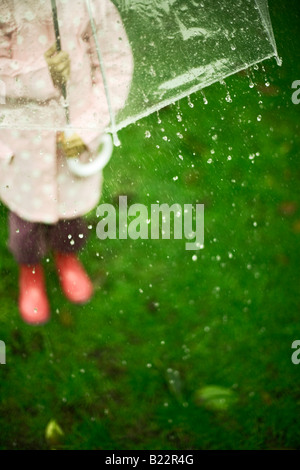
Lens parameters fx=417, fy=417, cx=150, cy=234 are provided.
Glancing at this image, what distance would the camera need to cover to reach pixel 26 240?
2.35 m

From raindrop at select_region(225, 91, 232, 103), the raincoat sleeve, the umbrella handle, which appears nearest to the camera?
the raincoat sleeve

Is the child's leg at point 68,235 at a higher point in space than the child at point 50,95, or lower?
lower

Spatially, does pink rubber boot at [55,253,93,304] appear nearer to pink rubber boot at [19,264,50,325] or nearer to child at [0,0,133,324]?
pink rubber boot at [19,264,50,325]

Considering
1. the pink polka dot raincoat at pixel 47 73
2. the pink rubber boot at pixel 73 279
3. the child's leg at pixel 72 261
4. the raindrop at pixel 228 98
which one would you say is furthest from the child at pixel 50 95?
the raindrop at pixel 228 98

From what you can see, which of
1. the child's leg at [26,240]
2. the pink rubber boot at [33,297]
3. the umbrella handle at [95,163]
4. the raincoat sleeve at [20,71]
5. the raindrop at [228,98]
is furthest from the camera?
the raindrop at [228,98]

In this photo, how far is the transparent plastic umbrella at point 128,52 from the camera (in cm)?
176

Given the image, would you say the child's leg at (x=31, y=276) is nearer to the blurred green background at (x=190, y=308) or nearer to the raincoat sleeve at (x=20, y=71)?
the blurred green background at (x=190, y=308)

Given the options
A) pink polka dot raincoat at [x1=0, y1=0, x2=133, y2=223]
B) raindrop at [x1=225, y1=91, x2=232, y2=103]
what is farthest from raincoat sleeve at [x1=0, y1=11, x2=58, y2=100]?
raindrop at [x1=225, y1=91, x2=232, y2=103]

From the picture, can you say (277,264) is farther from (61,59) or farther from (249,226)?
(61,59)

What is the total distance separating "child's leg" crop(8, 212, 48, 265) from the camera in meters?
2.30

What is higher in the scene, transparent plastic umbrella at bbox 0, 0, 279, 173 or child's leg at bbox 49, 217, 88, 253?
transparent plastic umbrella at bbox 0, 0, 279, 173

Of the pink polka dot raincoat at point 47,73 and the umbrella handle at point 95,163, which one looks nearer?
the pink polka dot raincoat at point 47,73

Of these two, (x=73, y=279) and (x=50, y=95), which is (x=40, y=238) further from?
(x=50, y=95)

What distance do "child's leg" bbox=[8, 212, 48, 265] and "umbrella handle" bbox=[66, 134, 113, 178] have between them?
1.25ft
